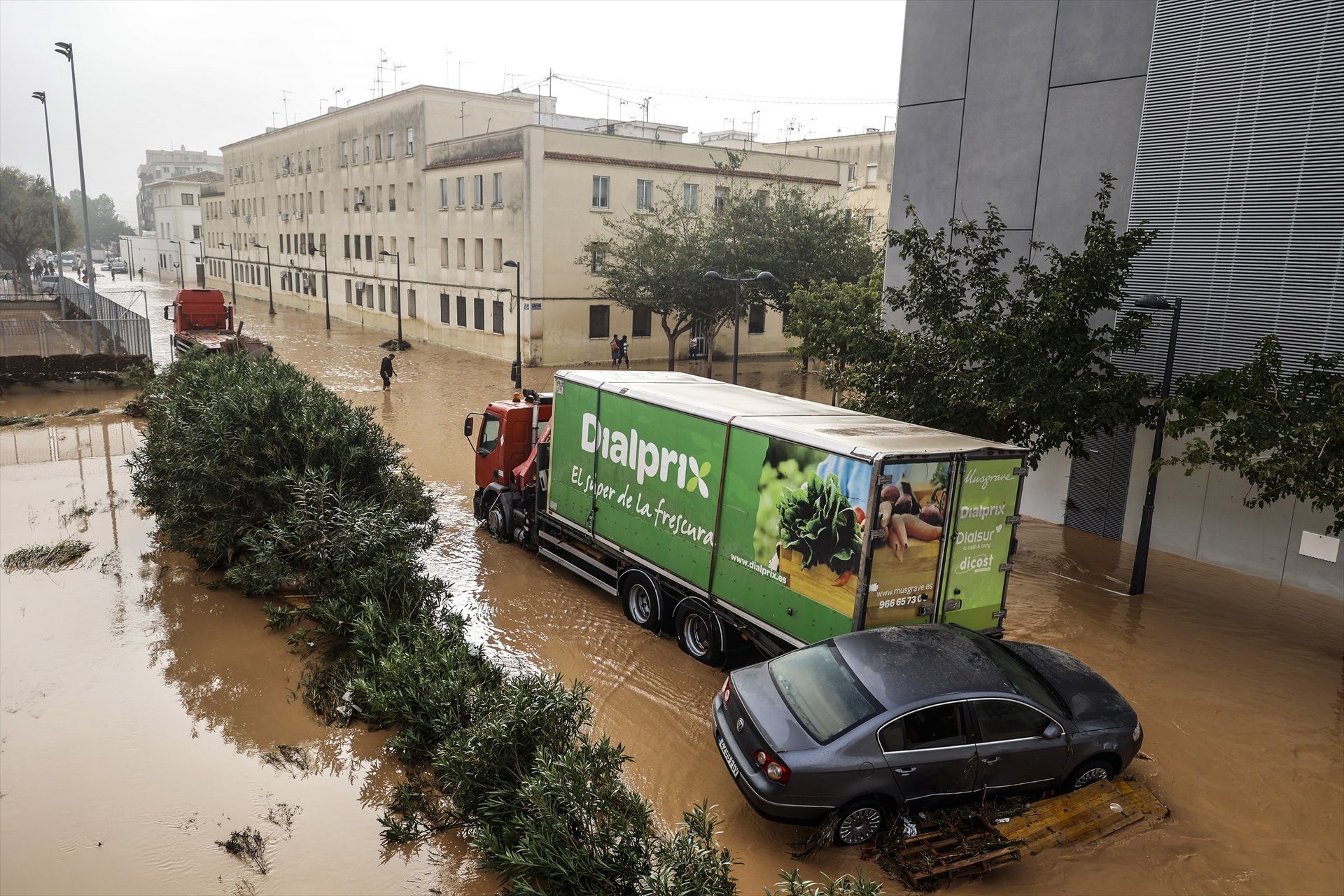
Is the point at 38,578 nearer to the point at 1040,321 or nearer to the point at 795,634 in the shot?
the point at 795,634

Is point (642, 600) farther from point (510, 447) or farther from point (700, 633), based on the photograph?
point (510, 447)

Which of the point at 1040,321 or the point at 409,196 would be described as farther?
the point at 409,196

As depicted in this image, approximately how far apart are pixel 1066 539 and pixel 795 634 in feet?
30.7

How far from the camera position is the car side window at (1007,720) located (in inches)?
282

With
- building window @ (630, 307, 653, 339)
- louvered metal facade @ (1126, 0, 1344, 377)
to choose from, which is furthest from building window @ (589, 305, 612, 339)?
louvered metal facade @ (1126, 0, 1344, 377)

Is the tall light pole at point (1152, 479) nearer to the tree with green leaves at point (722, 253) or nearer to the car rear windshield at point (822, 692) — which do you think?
the car rear windshield at point (822, 692)

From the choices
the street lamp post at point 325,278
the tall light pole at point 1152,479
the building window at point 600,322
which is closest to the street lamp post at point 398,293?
the street lamp post at point 325,278

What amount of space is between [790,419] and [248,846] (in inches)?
258

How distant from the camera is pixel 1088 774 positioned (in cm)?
777

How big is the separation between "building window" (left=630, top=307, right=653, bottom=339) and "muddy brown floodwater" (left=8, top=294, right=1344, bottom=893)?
23.8m

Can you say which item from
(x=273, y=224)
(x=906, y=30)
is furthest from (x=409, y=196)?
(x=906, y=30)

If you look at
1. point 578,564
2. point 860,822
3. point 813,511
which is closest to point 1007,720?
point 860,822

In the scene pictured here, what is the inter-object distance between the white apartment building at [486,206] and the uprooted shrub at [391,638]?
20669mm

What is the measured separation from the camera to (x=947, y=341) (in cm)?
1308
